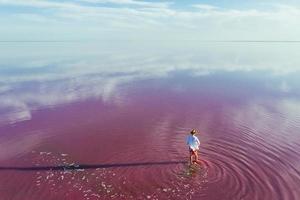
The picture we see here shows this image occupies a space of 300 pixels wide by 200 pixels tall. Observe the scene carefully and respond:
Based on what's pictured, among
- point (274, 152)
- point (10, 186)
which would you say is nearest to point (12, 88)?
point (10, 186)

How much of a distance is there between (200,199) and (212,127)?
11070 mm

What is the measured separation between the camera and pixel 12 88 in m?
41.1

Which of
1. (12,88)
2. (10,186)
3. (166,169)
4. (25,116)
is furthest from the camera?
(12,88)

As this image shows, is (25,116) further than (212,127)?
Yes

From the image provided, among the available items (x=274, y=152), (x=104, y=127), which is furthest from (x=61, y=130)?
(x=274, y=152)

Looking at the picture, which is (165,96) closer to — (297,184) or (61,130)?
(61,130)

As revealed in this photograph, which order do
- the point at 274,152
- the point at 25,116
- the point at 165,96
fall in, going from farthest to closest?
the point at 165,96, the point at 25,116, the point at 274,152

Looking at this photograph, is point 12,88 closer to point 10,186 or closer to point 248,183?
point 10,186

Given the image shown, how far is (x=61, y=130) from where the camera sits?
25109mm

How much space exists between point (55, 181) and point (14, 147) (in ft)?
20.5

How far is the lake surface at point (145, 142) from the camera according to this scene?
647 inches

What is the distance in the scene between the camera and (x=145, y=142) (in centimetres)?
2258

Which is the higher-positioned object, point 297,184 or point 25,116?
point 297,184

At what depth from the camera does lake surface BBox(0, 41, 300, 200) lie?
16.4 meters
